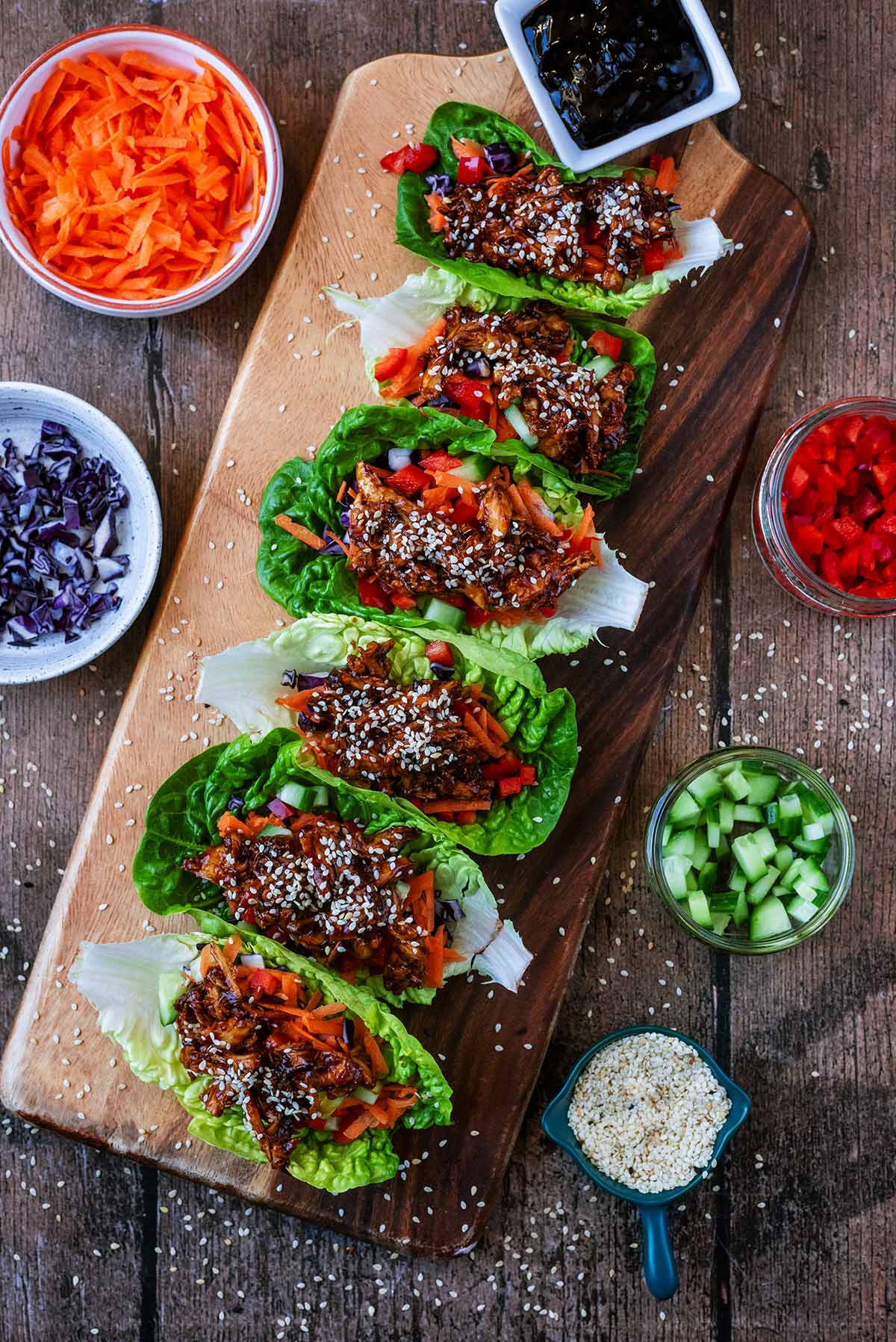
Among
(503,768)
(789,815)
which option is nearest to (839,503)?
(789,815)

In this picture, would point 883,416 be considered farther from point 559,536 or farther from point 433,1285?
point 433,1285

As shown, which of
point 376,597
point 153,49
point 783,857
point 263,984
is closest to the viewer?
point 263,984

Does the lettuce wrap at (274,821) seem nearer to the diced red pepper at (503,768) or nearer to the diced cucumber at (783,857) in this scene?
the diced red pepper at (503,768)

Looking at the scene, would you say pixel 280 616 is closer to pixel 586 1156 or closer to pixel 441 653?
pixel 441 653

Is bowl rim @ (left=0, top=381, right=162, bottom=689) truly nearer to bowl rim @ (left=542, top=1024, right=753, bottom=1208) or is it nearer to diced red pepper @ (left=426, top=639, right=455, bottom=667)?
diced red pepper @ (left=426, top=639, right=455, bottom=667)

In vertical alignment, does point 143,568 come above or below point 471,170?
below

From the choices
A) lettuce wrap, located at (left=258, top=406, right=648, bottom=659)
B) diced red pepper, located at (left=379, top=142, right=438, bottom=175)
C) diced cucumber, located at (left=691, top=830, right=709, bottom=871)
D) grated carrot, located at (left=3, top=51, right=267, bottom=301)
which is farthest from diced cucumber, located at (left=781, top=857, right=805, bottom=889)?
grated carrot, located at (left=3, top=51, right=267, bottom=301)

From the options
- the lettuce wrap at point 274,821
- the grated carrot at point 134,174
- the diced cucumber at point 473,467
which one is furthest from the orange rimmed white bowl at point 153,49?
the lettuce wrap at point 274,821
